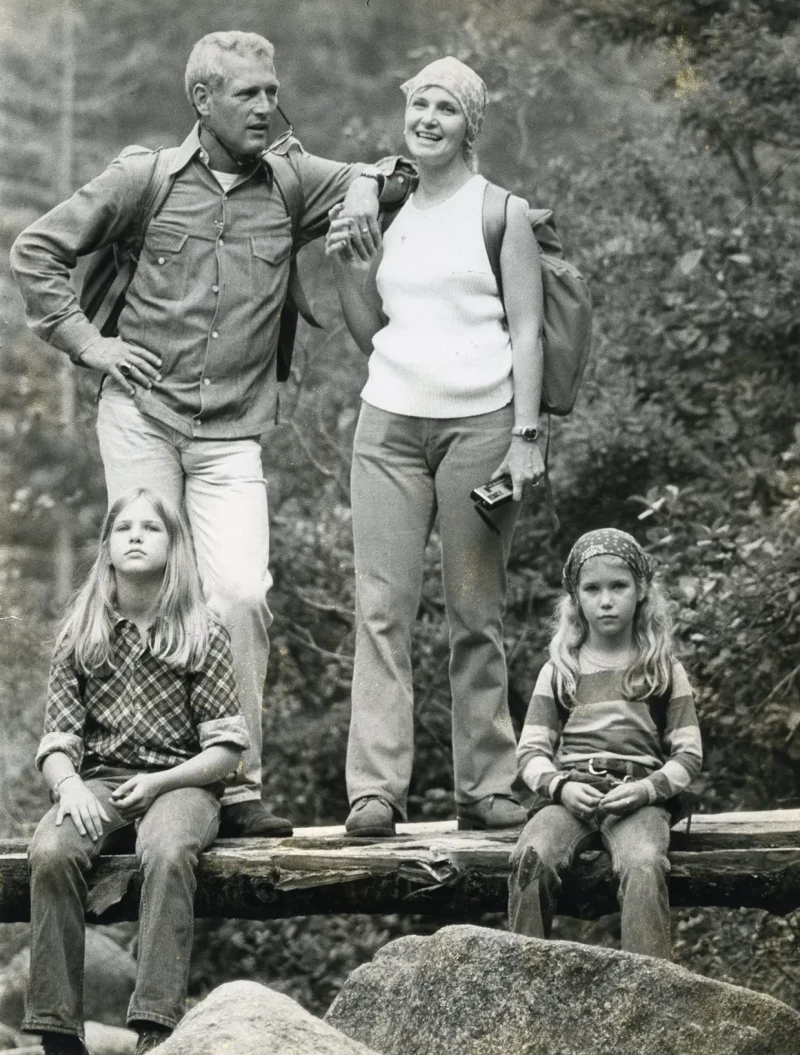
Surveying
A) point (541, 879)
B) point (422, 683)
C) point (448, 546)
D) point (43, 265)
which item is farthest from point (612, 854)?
point (422, 683)

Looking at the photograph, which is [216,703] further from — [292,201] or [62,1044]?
[292,201]

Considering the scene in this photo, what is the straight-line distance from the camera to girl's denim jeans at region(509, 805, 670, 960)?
403 cm

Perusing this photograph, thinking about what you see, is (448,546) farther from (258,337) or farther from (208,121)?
(208,121)

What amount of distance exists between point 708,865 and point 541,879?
1.68 feet

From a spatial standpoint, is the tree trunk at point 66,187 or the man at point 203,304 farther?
the tree trunk at point 66,187

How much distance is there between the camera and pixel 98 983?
824cm

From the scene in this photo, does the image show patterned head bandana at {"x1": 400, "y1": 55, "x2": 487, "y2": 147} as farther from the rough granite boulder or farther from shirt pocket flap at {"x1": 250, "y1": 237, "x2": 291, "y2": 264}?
the rough granite boulder

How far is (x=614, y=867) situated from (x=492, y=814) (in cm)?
67

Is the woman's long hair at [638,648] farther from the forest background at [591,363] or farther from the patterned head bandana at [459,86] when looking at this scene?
the forest background at [591,363]

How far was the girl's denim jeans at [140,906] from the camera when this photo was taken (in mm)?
4020

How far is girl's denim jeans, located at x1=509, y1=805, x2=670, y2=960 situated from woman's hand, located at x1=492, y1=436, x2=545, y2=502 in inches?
33.6

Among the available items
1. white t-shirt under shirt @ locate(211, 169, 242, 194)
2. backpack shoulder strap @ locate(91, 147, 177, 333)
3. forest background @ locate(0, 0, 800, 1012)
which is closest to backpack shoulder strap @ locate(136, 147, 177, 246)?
backpack shoulder strap @ locate(91, 147, 177, 333)

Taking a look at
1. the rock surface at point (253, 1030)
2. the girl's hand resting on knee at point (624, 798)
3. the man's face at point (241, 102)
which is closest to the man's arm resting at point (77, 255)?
the man's face at point (241, 102)

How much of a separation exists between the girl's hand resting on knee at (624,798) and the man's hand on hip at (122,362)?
1.66 meters
